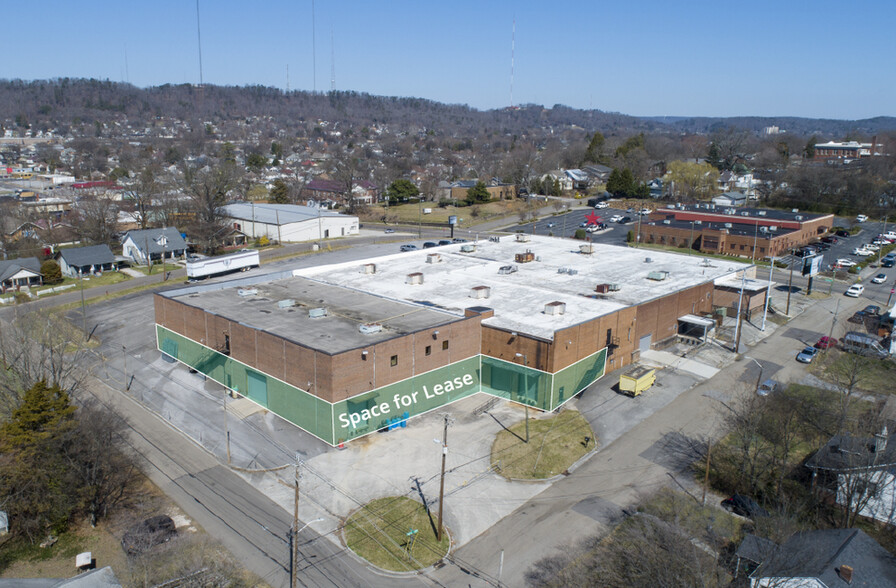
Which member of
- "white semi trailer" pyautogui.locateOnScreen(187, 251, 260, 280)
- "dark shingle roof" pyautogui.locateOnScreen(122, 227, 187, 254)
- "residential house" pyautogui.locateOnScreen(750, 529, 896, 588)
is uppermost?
"dark shingle roof" pyautogui.locateOnScreen(122, 227, 187, 254)

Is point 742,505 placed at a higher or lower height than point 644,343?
lower

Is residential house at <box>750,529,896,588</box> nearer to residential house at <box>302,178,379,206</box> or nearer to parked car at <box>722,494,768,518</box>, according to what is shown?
parked car at <box>722,494,768,518</box>

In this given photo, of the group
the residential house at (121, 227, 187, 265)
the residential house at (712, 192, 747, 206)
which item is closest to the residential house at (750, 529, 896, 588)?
the residential house at (121, 227, 187, 265)

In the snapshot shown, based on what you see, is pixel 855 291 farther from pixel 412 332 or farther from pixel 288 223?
pixel 288 223

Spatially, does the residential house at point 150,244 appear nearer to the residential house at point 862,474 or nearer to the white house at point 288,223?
the white house at point 288,223

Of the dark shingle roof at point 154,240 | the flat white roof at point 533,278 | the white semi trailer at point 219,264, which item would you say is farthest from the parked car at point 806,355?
the dark shingle roof at point 154,240

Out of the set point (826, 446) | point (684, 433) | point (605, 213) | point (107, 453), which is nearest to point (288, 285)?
point (107, 453)

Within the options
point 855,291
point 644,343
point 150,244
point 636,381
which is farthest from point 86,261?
point 855,291

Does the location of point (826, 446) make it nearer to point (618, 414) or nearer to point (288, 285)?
point (618, 414)
